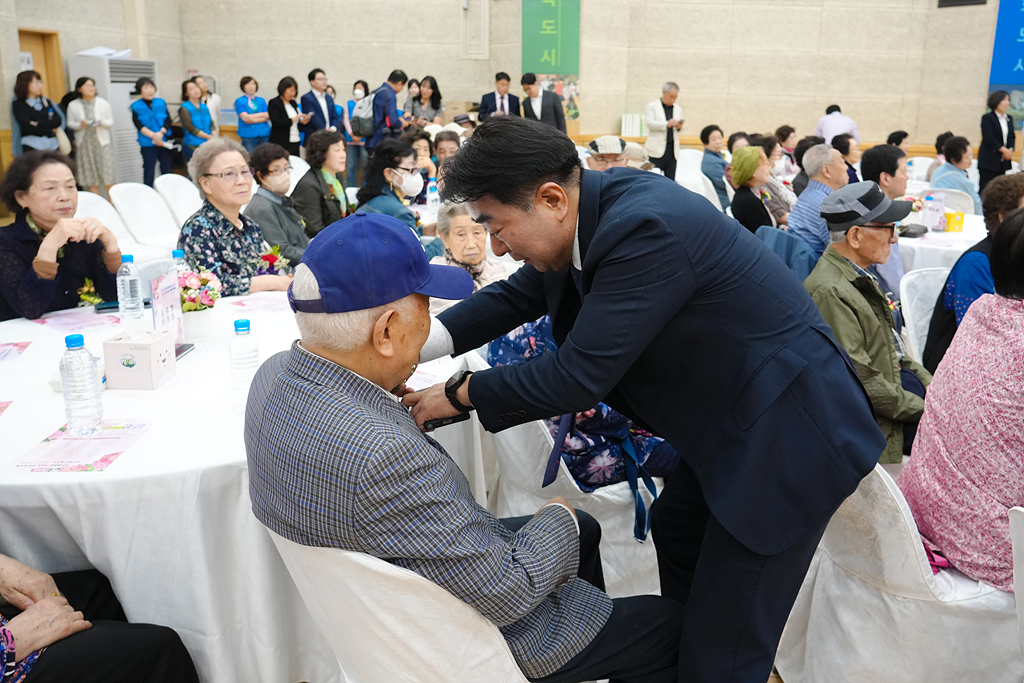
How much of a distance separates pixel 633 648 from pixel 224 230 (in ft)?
8.98

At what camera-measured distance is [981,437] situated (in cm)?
178

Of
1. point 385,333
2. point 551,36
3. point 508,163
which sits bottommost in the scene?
point 385,333

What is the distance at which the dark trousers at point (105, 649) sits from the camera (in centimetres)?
152

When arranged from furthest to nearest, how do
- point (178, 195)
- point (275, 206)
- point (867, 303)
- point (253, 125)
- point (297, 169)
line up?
Answer: point (253, 125), point (297, 169), point (178, 195), point (275, 206), point (867, 303)

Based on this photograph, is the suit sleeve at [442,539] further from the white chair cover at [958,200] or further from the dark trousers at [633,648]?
the white chair cover at [958,200]

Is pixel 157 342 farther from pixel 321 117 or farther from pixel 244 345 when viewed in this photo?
pixel 321 117

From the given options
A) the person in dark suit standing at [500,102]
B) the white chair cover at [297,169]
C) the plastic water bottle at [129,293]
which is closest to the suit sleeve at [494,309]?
the plastic water bottle at [129,293]

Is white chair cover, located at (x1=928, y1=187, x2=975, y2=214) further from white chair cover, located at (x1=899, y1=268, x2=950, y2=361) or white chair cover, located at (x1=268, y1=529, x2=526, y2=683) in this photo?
white chair cover, located at (x1=268, y1=529, x2=526, y2=683)

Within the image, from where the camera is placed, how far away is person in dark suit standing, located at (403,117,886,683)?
1402 millimetres

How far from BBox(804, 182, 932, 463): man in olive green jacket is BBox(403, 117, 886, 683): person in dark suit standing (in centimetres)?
119

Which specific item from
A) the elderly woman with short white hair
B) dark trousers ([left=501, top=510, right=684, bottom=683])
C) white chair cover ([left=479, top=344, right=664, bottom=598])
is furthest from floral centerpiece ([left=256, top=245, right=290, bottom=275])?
dark trousers ([left=501, top=510, right=684, bottom=683])

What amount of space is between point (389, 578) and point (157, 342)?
1308mm

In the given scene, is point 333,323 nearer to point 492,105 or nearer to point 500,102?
point 492,105

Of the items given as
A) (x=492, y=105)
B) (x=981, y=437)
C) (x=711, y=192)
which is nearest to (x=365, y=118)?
(x=492, y=105)
